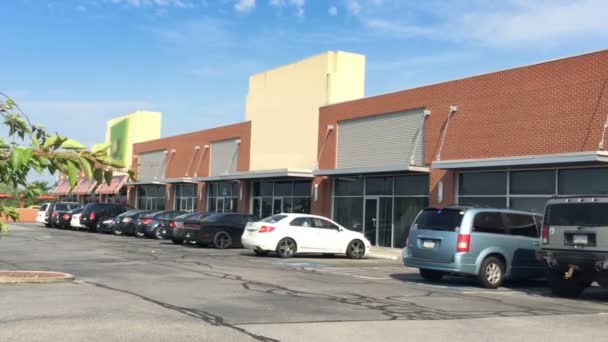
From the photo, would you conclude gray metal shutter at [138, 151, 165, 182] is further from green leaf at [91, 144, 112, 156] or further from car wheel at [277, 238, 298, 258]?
green leaf at [91, 144, 112, 156]

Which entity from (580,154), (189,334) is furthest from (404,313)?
(580,154)

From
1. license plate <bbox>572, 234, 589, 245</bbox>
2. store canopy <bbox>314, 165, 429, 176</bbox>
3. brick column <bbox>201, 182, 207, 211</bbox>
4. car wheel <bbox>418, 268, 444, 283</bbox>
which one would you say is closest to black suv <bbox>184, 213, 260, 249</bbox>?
store canopy <bbox>314, 165, 429, 176</bbox>

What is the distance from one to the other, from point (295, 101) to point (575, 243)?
22586 millimetres

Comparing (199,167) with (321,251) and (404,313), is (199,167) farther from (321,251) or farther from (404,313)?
(404,313)

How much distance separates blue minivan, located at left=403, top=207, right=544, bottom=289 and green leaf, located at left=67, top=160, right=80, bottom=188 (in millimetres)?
10491

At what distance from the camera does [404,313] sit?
34.8 ft

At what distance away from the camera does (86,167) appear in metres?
5.86

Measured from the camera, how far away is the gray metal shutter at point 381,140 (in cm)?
2686

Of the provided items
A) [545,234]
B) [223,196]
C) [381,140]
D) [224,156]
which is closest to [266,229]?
[381,140]

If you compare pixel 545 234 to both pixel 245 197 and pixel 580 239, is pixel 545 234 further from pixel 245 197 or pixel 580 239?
pixel 245 197

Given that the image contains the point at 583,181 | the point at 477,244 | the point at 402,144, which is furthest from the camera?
the point at 402,144

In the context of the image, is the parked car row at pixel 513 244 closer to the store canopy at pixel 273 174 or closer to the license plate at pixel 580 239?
the license plate at pixel 580 239

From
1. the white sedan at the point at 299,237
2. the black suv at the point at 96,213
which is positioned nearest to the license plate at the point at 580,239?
the white sedan at the point at 299,237

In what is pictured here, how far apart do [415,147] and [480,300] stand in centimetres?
1429
